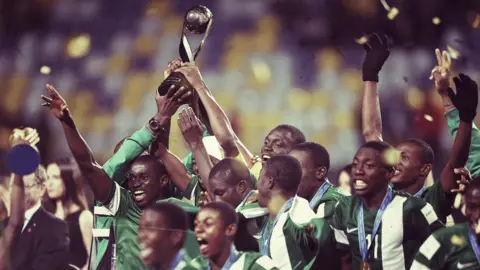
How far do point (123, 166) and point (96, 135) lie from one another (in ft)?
8.82

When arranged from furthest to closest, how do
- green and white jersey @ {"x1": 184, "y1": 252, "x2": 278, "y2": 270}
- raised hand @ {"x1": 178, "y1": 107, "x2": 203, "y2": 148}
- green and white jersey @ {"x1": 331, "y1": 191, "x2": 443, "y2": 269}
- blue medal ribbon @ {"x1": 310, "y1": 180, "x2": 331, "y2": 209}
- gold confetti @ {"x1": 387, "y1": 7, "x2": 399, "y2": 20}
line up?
gold confetti @ {"x1": 387, "y1": 7, "x2": 399, "y2": 20} < raised hand @ {"x1": 178, "y1": 107, "x2": 203, "y2": 148} < blue medal ribbon @ {"x1": 310, "y1": 180, "x2": 331, "y2": 209} < green and white jersey @ {"x1": 331, "y1": 191, "x2": 443, "y2": 269} < green and white jersey @ {"x1": 184, "y1": 252, "x2": 278, "y2": 270}

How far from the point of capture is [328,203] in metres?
4.69

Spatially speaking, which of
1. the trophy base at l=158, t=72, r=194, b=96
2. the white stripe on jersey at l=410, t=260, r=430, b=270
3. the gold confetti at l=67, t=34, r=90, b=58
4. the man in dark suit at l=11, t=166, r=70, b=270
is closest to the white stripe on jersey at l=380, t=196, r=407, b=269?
the white stripe on jersey at l=410, t=260, r=430, b=270

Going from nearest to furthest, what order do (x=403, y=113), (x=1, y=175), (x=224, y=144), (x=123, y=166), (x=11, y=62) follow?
(x=123, y=166)
(x=224, y=144)
(x=1, y=175)
(x=403, y=113)
(x=11, y=62)

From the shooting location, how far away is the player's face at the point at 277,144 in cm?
517

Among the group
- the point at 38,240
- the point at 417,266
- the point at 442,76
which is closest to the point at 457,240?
the point at 417,266

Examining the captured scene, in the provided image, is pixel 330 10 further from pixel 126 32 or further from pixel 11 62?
pixel 11 62

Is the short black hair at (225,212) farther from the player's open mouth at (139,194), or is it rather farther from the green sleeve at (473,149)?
the green sleeve at (473,149)

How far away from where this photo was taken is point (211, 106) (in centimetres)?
531

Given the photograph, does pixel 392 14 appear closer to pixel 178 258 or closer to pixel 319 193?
pixel 319 193

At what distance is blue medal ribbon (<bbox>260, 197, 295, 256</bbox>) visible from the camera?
4328mm

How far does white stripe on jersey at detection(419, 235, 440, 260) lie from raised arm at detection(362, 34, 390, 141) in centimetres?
139

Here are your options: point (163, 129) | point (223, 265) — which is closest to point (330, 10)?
point (163, 129)

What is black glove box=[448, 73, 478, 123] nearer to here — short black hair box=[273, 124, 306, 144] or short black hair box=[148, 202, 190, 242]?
short black hair box=[273, 124, 306, 144]
